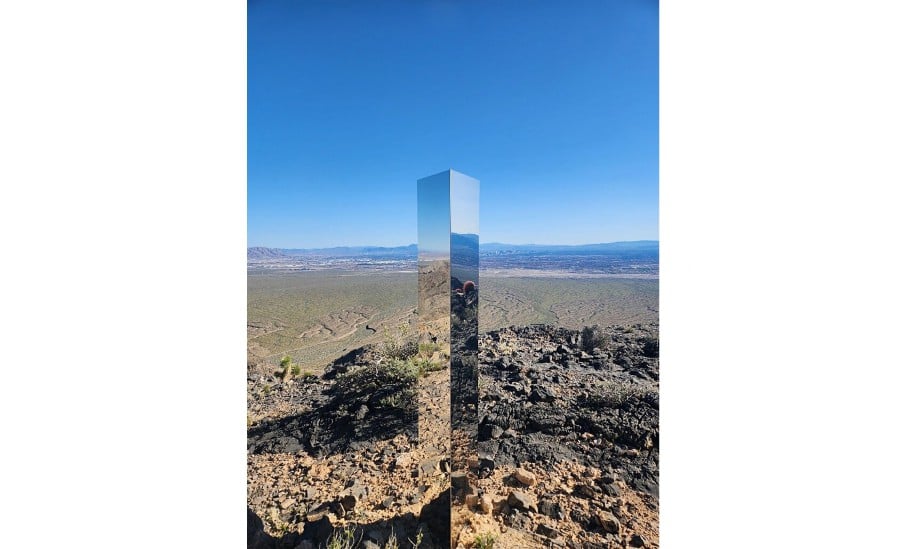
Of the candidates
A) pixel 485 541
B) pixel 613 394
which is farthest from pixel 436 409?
pixel 613 394

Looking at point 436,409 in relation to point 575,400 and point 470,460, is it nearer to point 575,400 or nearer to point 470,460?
point 470,460

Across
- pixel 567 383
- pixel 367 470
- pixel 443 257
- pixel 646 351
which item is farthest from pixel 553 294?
pixel 443 257

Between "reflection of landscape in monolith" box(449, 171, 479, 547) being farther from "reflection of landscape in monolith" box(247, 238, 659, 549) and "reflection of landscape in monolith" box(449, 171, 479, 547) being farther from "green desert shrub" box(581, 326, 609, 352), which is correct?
"green desert shrub" box(581, 326, 609, 352)

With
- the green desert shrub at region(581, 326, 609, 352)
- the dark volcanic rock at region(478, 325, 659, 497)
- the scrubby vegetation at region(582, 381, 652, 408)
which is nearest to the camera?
the dark volcanic rock at region(478, 325, 659, 497)

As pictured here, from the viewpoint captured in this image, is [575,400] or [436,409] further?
[575,400]

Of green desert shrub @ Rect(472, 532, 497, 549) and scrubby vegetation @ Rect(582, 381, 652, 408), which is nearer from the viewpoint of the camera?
green desert shrub @ Rect(472, 532, 497, 549)

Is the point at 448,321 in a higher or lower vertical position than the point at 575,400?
higher

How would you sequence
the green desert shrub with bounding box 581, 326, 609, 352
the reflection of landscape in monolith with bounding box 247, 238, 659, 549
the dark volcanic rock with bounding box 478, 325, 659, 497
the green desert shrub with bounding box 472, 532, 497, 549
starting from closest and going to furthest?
1. the green desert shrub with bounding box 472, 532, 497, 549
2. the reflection of landscape in monolith with bounding box 247, 238, 659, 549
3. the dark volcanic rock with bounding box 478, 325, 659, 497
4. the green desert shrub with bounding box 581, 326, 609, 352

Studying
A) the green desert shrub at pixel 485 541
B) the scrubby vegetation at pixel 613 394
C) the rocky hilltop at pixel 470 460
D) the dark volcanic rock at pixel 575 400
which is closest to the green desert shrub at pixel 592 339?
the dark volcanic rock at pixel 575 400

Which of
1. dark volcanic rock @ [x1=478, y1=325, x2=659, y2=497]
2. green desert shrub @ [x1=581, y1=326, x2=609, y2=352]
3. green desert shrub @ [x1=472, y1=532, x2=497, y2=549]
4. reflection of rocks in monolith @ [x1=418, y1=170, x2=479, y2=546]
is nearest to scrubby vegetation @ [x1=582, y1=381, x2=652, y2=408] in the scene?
dark volcanic rock @ [x1=478, y1=325, x2=659, y2=497]
